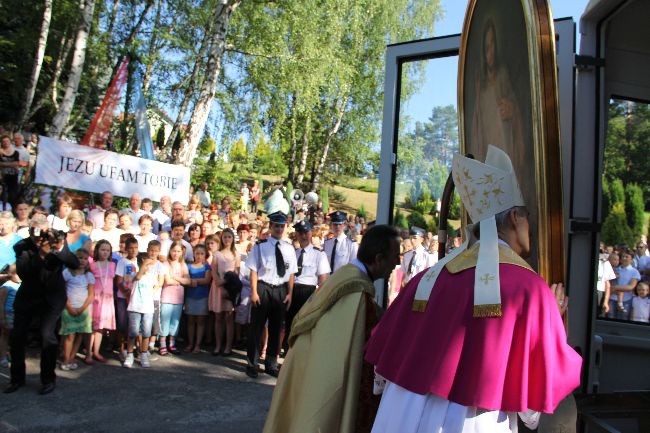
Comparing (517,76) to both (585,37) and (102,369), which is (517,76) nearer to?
(585,37)

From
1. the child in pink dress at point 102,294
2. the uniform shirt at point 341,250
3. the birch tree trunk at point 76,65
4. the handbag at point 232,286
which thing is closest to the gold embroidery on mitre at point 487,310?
the child in pink dress at point 102,294

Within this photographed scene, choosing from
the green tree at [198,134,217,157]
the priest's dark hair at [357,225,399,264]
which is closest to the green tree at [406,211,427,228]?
the priest's dark hair at [357,225,399,264]

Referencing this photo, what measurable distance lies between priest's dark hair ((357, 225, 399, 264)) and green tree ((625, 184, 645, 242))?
5.74 feet

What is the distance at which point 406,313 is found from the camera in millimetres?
2348

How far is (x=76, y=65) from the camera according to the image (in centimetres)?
1341

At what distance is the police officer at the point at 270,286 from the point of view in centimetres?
745

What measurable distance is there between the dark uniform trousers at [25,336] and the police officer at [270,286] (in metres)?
2.33

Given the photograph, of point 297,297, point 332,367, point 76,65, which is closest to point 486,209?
point 332,367

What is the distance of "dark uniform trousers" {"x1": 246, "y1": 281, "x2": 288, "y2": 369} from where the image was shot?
743 cm

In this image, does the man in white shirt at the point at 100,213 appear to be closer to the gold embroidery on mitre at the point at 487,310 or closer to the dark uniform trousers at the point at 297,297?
the dark uniform trousers at the point at 297,297

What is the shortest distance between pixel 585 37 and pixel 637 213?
1.83 m

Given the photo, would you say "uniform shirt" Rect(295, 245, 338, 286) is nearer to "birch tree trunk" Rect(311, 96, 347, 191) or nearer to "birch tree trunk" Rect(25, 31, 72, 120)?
"birch tree trunk" Rect(25, 31, 72, 120)

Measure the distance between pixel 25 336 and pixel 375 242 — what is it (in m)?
4.25

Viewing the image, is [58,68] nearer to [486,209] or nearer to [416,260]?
[416,260]
